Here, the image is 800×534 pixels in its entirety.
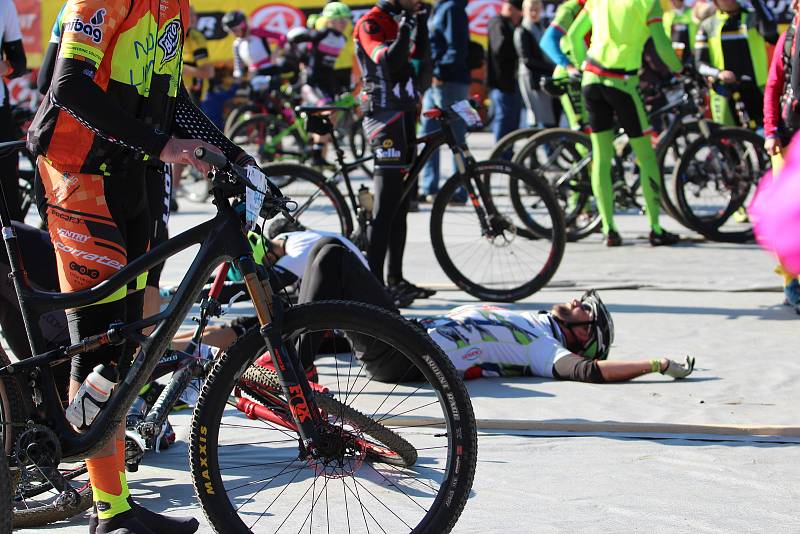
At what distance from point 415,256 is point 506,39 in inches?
175

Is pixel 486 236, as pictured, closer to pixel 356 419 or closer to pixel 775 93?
pixel 775 93

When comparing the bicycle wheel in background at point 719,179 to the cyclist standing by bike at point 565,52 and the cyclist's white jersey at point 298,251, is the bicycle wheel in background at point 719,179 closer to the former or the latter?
the cyclist standing by bike at point 565,52

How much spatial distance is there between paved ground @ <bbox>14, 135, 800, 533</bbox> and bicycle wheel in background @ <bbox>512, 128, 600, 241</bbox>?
1.83 meters

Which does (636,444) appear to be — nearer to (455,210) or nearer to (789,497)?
(789,497)

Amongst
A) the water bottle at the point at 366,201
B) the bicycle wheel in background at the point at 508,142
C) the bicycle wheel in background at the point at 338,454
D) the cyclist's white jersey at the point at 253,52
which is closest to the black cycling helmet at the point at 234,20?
the cyclist's white jersey at the point at 253,52

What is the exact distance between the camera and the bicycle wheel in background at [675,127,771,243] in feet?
30.1

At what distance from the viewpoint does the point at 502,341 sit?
551 cm

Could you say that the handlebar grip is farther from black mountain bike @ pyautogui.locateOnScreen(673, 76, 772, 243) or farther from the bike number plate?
black mountain bike @ pyautogui.locateOnScreen(673, 76, 772, 243)

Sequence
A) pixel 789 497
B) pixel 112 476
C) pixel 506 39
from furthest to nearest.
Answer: pixel 506 39 < pixel 789 497 < pixel 112 476

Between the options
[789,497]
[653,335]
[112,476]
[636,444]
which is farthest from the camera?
[653,335]

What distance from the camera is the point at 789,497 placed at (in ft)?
13.1

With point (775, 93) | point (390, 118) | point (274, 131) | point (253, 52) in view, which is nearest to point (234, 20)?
point (253, 52)

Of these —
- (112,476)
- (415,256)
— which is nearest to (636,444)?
(112,476)

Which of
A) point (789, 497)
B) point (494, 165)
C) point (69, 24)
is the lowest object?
point (789, 497)
